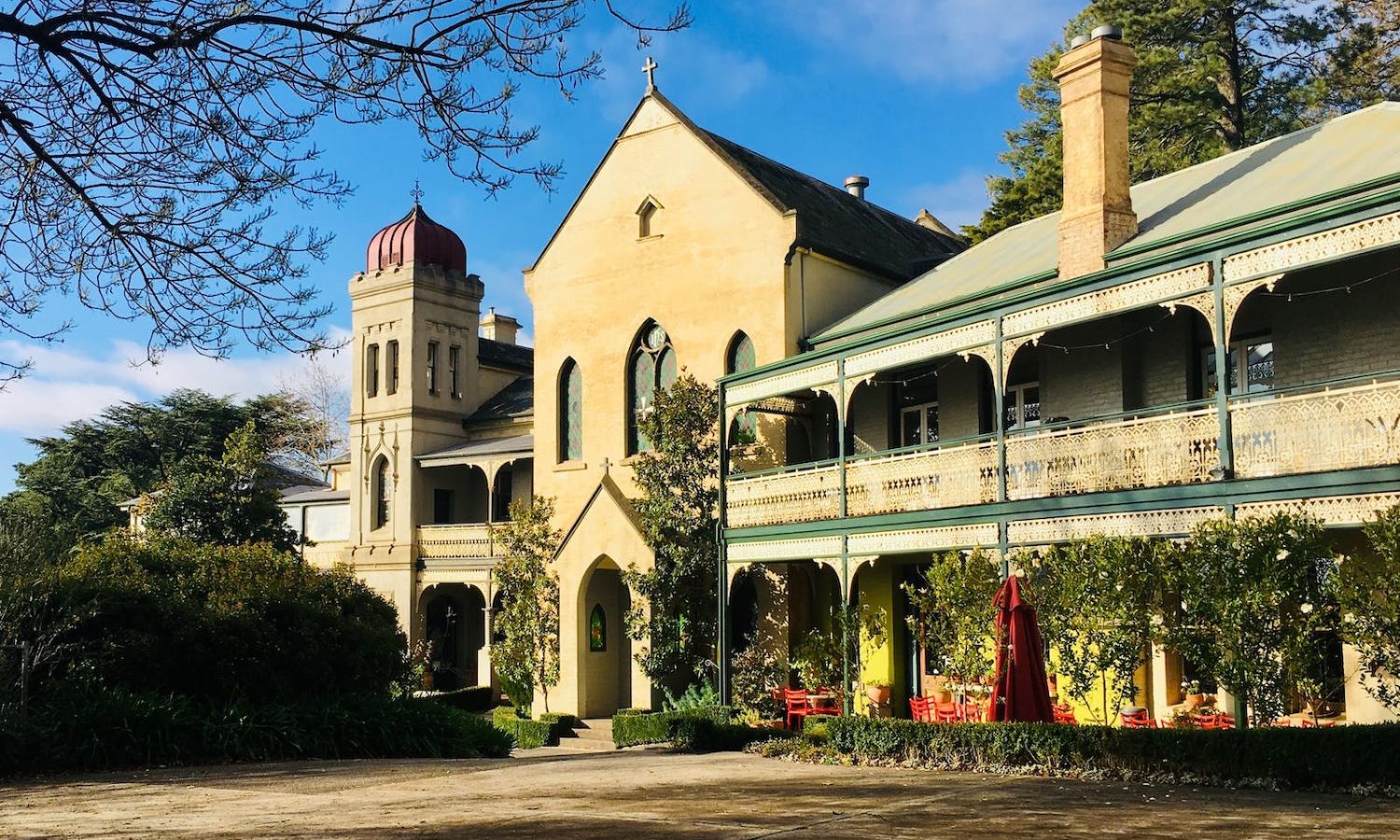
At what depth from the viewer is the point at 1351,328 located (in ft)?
59.2

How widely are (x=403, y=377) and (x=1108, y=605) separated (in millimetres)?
29252

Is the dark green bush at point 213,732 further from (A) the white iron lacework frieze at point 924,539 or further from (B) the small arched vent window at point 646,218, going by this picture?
(B) the small arched vent window at point 646,218

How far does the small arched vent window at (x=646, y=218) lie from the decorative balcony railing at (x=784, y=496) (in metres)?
6.95

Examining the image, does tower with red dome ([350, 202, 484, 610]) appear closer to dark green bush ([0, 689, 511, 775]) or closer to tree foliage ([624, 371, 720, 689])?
tree foliage ([624, 371, 720, 689])

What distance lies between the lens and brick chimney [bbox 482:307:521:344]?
5156 cm

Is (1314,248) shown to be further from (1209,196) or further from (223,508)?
(223,508)

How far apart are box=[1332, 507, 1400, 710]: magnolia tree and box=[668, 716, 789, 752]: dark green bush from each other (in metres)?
9.66

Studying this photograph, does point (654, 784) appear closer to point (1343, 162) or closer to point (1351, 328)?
point (1351, 328)

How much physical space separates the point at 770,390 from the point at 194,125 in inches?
647

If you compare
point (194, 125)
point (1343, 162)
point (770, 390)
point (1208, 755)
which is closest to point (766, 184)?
point (770, 390)

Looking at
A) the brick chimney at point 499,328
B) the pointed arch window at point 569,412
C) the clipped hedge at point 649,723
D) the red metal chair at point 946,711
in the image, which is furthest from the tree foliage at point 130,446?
A: the red metal chair at point 946,711

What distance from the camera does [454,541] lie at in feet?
131

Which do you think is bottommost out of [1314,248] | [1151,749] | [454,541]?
[1151,749]

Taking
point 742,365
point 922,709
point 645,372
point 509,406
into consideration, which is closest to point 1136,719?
point 922,709
